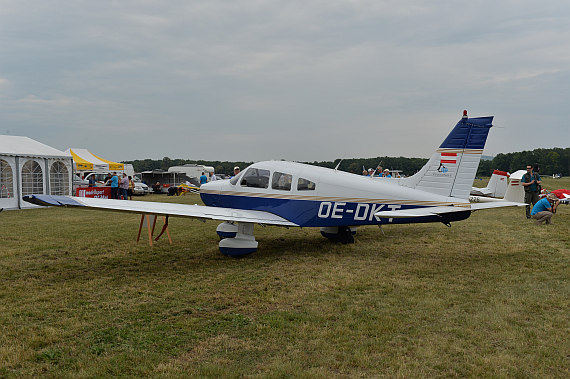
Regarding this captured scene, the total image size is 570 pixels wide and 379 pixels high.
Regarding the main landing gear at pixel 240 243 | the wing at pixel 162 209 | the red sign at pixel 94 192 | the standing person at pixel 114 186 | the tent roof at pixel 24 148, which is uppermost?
the wing at pixel 162 209

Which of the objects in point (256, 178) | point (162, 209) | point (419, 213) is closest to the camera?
point (419, 213)

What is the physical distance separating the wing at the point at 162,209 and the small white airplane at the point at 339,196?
0.02 meters

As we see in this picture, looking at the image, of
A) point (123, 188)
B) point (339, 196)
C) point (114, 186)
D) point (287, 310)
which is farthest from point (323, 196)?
point (123, 188)

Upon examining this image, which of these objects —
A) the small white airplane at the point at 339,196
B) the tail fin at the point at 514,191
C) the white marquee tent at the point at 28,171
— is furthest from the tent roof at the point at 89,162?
the tail fin at the point at 514,191

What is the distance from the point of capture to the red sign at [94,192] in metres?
18.9

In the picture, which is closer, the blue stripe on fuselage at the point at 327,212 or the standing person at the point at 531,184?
the blue stripe on fuselage at the point at 327,212

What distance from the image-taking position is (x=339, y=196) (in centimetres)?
774

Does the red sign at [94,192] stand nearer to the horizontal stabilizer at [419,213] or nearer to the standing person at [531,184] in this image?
the horizontal stabilizer at [419,213]

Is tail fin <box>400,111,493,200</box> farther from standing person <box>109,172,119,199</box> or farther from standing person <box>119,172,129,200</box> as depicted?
standing person <box>119,172,129,200</box>

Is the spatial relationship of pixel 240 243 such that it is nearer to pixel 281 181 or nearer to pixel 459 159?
pixel 281 181

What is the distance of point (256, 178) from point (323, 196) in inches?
63.7

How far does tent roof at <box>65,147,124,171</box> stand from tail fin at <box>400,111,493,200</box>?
82.5 ft

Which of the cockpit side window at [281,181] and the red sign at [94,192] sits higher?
the cockpit side window at [281,181]

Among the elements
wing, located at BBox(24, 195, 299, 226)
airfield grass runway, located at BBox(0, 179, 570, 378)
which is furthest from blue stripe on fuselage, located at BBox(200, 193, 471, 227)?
airfield grass runway, located at BBox(0, 179, 570, 378)
